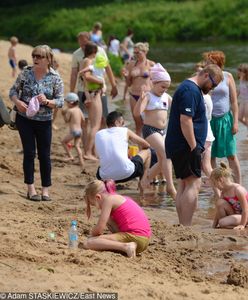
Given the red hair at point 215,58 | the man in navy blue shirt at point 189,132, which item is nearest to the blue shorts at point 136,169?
the man in navy blue shirt at point 189,132

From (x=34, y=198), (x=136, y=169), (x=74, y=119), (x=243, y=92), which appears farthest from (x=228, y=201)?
(x=243, y=92)

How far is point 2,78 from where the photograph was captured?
24.0 metres

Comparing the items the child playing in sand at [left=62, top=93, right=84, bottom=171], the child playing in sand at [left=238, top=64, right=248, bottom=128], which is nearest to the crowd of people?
the child playing in sand at [left=62, top=93, right=84, bottom=171]

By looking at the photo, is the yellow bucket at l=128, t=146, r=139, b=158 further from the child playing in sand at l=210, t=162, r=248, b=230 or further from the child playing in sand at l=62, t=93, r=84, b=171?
the child playing in sand at l=62, t=93, r=84, b=171

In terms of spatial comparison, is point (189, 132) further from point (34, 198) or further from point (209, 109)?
point (34, 198)

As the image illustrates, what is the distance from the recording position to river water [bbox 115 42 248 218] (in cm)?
1140

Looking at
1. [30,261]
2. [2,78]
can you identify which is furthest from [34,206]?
[2,78]

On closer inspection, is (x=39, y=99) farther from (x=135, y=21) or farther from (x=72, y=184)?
(x=135, y=21)

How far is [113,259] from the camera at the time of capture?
7.64 m

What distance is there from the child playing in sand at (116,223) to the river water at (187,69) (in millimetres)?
2574

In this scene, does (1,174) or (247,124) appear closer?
(1,174)

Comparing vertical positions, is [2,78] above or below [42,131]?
below

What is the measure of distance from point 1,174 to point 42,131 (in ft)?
6.18

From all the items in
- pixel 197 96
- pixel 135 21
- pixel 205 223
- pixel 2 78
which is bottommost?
pixel 135 21
